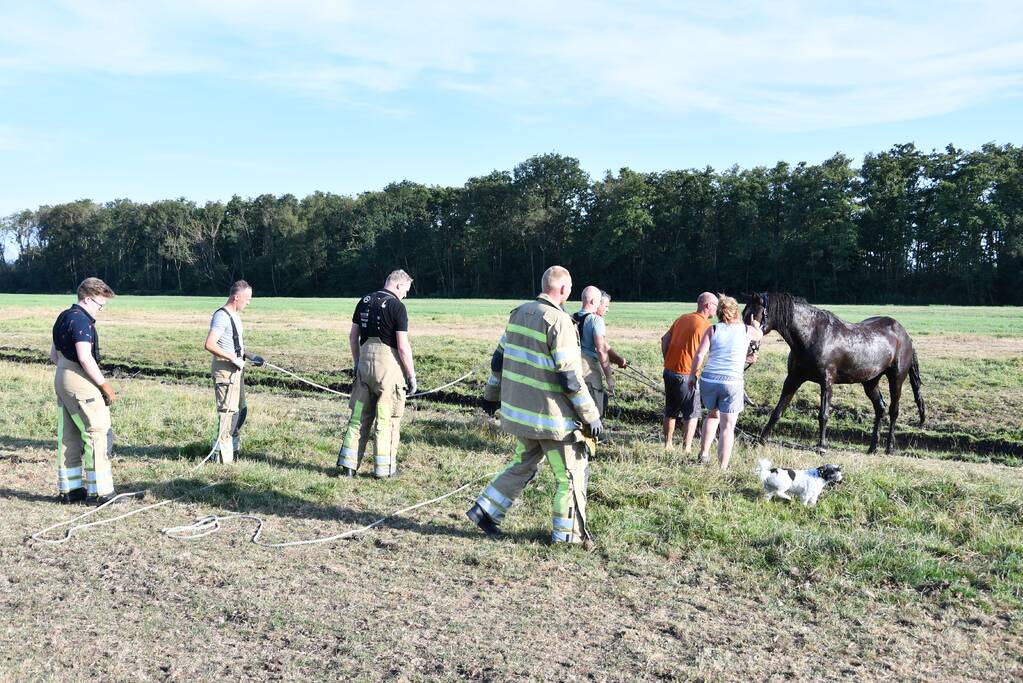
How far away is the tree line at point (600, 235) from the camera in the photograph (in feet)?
195

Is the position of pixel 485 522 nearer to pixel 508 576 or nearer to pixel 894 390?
pixel 508 576

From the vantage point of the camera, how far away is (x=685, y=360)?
9.04 metres

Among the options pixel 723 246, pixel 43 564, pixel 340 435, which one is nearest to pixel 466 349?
pixel 340 435

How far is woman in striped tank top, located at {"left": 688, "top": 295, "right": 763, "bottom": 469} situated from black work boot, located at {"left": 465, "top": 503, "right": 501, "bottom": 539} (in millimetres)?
2922

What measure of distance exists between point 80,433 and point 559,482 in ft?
14.9

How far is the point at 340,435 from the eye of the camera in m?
10.7

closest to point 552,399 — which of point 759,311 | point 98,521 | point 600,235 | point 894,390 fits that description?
point 98,521

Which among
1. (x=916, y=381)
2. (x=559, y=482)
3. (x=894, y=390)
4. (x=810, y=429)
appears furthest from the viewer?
(x=810, y=429)

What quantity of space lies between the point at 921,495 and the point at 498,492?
4.08 meters

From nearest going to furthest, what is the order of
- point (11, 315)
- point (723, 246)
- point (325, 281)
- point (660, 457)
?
point (660, 457)
point (11, 315)
point (723, 246)
point (325, 281)

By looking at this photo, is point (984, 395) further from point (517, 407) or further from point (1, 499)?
point (1, 499)

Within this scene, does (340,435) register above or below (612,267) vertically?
below

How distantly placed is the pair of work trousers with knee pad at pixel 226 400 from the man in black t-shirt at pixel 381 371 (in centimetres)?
147

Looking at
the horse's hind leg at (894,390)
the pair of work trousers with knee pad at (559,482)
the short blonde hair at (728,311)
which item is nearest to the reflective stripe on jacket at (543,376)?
the pair of work trousers with knee pad at (559,482)
